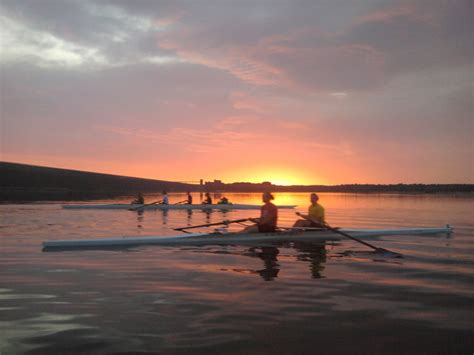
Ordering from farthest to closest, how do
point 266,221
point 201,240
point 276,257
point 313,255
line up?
point 266,221
point 201,240
point 313,255
point 276,257

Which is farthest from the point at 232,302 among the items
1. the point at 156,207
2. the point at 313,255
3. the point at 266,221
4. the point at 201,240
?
the point at 156,207

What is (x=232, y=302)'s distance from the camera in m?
7.09

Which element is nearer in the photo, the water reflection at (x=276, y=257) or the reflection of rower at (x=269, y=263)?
the reflection of rower at (x=269, y=263)

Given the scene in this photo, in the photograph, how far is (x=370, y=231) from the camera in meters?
17.0

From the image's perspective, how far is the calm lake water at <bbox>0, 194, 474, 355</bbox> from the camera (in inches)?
211

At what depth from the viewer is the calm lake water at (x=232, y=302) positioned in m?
5.36

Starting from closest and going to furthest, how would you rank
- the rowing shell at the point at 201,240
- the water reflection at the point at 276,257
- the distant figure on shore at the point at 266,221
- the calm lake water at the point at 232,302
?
1. the calm lake water at the point at 232,302
2. the water reflection at the point at 276,257
3. the rowing shell at the point at 201,240
4. the distant figure on shore at the point at 266,221

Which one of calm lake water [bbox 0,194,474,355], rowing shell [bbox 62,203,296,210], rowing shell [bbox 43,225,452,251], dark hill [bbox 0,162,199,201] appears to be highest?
dark hill [bbox 0,162,199,201]

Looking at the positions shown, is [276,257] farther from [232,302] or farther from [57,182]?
[57,182]

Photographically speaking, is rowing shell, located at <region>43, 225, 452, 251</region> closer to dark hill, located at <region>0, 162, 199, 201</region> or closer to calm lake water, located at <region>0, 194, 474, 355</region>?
calm lake water, located at <region>0, 194, 474, 355</region>

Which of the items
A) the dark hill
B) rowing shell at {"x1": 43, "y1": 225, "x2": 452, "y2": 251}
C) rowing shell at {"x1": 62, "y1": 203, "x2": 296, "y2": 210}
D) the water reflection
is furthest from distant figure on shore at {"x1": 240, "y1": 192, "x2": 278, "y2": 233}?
the dark hill

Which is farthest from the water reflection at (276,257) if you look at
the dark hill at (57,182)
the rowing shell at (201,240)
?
the dark hill at (57,182)

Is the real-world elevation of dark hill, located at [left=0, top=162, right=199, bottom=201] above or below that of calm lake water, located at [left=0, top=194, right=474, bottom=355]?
above

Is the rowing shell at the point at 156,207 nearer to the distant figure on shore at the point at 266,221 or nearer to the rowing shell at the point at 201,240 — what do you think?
the rowing shell at the point at 201,240
